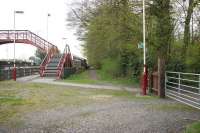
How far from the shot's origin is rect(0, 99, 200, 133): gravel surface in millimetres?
9375

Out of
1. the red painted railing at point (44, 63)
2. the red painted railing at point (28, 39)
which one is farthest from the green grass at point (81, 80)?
the red painted railing at point (28, 39)

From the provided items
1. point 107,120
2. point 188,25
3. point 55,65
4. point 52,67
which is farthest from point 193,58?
point 55,65

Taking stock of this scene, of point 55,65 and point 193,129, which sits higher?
point 55,65

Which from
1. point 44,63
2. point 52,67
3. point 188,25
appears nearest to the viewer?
point 188,25

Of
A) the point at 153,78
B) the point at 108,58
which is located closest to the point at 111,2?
the point at 153,78

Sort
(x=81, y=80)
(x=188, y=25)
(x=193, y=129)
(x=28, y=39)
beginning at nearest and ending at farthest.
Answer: (x=193, y=129), (x=188, y=25), (x=81, y=80), (x=28, y=39)

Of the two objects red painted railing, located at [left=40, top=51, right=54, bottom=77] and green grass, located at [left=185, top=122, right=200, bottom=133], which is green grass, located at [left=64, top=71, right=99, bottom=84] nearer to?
red painted railing, located at [left=40, top=51, right=54, bottom=77]

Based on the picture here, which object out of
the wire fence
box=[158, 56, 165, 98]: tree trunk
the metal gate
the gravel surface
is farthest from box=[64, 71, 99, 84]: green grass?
the gravel surface

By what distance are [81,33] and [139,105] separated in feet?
122

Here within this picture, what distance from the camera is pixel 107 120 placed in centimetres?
1062

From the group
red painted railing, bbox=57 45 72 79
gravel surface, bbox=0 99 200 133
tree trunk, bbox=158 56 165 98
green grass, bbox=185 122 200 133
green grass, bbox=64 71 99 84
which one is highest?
red painted railing, bbox=57 45 72 79

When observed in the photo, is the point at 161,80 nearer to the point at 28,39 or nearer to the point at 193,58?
the point at 193,58

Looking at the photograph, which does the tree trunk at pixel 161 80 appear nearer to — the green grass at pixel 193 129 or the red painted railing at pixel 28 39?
the green grass at pixel 193 129

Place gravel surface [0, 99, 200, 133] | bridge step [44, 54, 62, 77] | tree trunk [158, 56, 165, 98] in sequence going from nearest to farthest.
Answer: gravel surface [0, 99, 200, 133], tree trunk [158, 56, 165, 98], bridge step [44, 54, 62, 77]
